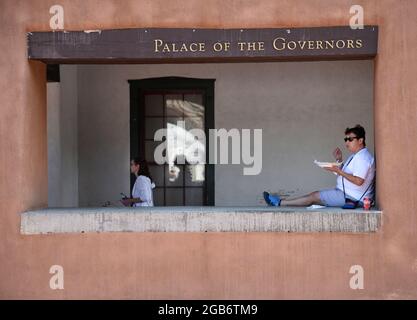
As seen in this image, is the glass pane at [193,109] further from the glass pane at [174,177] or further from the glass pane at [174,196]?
the glass pane at [174,196]

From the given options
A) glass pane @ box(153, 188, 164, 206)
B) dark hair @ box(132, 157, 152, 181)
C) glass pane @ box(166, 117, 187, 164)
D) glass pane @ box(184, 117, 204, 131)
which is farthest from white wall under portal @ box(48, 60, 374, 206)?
dark hair @ box(132, 157, 152, 181)

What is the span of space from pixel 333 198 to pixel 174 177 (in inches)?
159

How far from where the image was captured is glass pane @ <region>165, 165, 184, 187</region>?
1097 centimetres

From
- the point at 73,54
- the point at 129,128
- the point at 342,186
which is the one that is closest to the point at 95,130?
the point at 129,128

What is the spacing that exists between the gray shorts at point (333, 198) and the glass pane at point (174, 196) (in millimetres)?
3884

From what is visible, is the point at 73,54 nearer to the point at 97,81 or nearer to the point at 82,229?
the point at 82,229

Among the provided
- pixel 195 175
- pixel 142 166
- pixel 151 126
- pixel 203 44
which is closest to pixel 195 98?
pixel 151 126

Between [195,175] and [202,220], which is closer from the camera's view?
[202,220]

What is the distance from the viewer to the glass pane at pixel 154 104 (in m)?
10.9

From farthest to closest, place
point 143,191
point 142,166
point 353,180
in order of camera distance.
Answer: point 142,166
point 143,191
point 353,180

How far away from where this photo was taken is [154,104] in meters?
10.9

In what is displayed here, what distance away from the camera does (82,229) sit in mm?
6934

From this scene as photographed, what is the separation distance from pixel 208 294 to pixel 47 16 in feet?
9.64

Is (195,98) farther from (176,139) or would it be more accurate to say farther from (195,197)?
(195,197)
